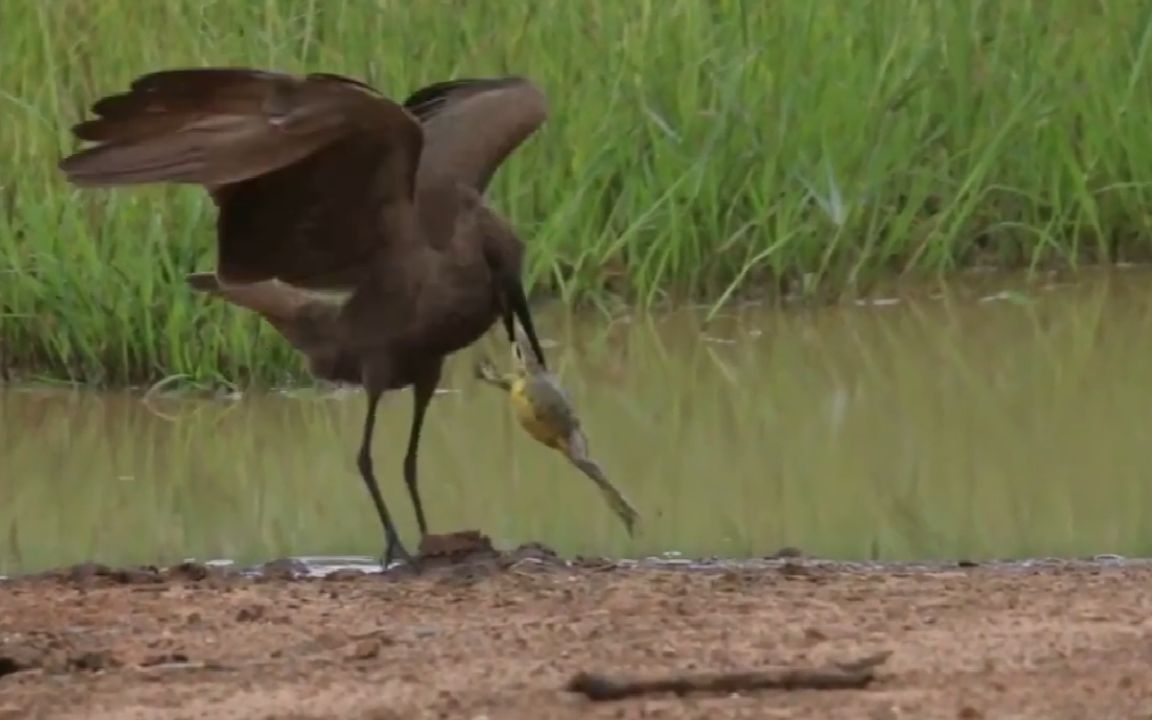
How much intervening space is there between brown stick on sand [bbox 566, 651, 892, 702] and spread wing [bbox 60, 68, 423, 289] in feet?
5.03

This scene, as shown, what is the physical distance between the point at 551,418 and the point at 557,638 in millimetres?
1440

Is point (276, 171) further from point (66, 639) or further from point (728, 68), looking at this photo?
point (728, 68)

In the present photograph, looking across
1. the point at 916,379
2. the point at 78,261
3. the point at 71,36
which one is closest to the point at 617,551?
the point at 916,379

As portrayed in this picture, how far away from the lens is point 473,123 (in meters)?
6.59

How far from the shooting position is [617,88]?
8.98 meters

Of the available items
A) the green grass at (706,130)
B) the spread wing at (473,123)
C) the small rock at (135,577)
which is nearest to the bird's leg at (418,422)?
the spread wing at (473,123)

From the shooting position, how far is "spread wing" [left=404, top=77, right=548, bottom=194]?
6477 millimetres

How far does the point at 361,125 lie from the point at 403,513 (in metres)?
1.24

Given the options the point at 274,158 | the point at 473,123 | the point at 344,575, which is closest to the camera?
the point at 274,158

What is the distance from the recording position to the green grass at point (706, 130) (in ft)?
28.0

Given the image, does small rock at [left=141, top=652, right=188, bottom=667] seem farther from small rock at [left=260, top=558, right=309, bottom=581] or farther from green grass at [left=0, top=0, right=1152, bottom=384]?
green grass at [left=0, top=0, right=1152, bottom=384]

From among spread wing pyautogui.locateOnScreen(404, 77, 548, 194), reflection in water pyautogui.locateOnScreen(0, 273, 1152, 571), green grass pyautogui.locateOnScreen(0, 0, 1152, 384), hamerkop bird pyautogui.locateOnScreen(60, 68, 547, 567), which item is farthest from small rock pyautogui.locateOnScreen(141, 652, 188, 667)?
green grass pyautogui.locateOnScreen(0, 0, 1152, 384)

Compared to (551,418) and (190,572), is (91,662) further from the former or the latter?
(551,418)

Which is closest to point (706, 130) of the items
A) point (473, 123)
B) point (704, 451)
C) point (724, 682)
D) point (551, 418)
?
point (704, 451)
